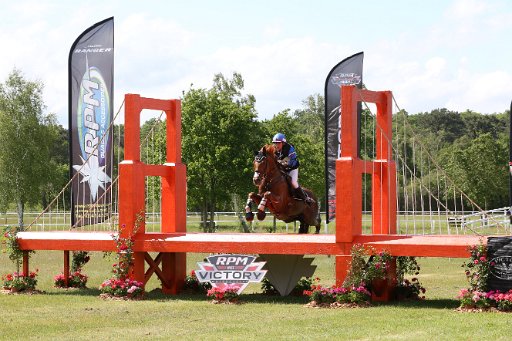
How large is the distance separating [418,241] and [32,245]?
910 cm

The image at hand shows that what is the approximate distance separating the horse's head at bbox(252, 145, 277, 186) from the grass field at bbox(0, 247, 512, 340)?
8.41ft

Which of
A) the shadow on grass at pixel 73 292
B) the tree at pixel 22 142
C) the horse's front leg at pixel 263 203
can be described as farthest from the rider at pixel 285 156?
the tree at pixel 22 142

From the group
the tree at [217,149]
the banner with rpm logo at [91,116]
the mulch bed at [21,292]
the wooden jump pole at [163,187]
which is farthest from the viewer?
the tree at [217,149]

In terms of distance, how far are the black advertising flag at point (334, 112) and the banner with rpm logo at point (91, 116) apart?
6491 millimetres

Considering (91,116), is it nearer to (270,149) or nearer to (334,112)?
(270,149)

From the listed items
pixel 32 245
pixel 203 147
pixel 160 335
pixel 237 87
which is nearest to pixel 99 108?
pixel 32 245

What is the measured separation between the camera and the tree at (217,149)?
48.4 metres

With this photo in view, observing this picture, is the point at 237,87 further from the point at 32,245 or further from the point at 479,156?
the point at 32,245

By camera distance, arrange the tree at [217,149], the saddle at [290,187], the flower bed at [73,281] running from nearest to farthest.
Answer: the saddle at [290,187] < the flower bed at [73,281] < the tree at [217,149]

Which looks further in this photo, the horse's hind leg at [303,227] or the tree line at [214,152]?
the tree line at [214,152]

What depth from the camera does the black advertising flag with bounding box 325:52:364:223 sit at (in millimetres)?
29375

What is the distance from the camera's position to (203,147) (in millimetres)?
49031

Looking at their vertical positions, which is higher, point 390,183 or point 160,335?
point 390,183

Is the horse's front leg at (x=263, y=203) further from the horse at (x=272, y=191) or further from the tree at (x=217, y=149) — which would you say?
the tree at (x=217, y=149)
